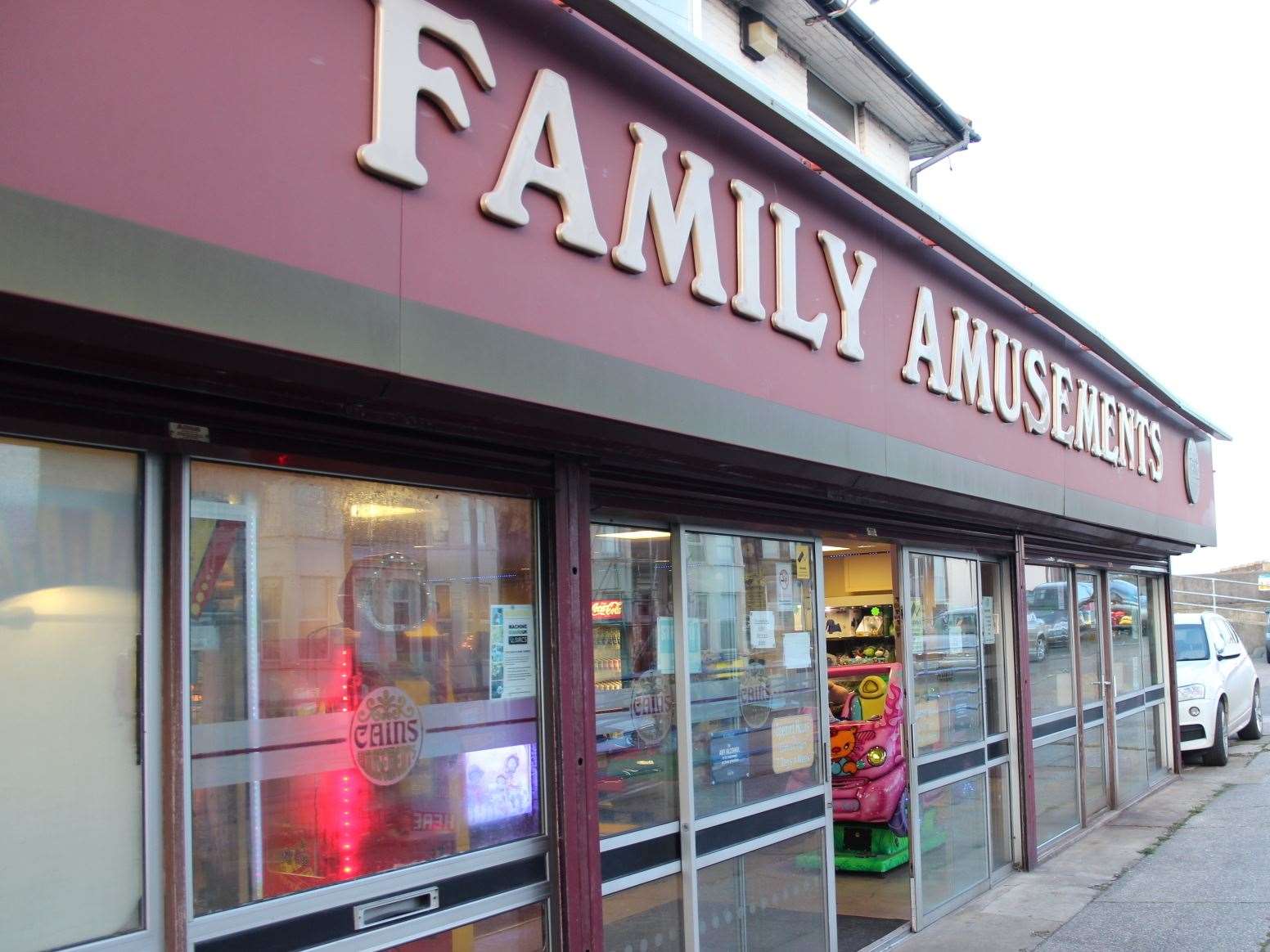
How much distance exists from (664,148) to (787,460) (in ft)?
5.23

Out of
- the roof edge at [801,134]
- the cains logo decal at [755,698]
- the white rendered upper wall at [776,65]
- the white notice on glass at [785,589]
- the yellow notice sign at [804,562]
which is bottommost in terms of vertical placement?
the cains logo decal at [755,698]

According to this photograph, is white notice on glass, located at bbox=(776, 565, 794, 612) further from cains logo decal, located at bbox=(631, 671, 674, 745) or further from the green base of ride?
the green base of ride

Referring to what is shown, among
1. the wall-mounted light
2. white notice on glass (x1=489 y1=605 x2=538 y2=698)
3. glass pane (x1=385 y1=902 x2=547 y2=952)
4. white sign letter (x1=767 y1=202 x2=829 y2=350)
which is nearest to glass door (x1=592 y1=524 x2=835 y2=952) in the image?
glass pane (x1=385 y1=902 x2=547 y2=952)

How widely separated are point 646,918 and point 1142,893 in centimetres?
486

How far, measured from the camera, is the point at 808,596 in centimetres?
680

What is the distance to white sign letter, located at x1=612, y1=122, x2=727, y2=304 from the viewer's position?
A: 4387 mm

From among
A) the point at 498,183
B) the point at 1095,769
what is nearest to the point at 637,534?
the point at 498,183

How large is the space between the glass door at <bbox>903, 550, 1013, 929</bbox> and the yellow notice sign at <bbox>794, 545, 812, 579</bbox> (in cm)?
135

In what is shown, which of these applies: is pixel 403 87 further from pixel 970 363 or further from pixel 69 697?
pixel 970 363

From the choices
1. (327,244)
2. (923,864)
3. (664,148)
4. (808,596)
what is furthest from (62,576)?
(923,864)

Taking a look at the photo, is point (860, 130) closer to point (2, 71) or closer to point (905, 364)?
point (905, 364)

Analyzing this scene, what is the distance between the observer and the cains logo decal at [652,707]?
5.36 m

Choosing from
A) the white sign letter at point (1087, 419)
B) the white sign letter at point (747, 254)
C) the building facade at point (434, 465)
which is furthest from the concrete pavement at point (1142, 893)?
the white sign letter at point (747, 254)

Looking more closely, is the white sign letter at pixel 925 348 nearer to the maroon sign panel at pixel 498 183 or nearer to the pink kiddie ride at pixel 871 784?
the maroon sign panel at pixel 498 183
